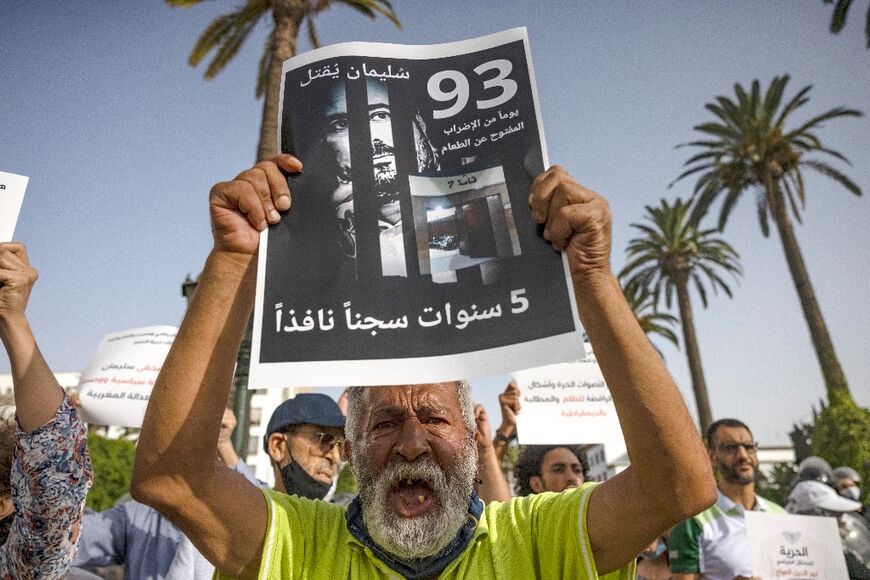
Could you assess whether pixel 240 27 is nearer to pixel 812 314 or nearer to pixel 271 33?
pixel 271 33

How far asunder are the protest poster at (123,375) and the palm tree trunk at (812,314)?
59.2 ft

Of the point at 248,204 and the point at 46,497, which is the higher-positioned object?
the point at 248,204

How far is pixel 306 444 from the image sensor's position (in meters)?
3.84

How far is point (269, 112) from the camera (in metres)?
10.4

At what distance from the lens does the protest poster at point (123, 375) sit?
166 inches

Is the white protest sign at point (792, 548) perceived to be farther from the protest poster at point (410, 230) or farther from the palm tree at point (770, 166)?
the palm tree at point (770, 166)

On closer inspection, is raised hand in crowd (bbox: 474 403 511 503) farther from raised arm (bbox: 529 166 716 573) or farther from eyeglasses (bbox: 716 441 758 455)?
eyeglasses (bbox: 716 441 758 455)

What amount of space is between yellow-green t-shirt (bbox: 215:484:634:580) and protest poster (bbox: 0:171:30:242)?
107 cm

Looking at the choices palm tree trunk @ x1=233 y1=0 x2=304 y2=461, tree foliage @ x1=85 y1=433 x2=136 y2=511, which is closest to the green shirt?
palm tree trunk @ x1=233 y1=0 x2=304 y2=461

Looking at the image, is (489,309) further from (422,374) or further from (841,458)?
(841,458)

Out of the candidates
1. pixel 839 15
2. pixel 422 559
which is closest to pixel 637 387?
pixel 422 559

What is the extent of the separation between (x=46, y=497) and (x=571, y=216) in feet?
5.24

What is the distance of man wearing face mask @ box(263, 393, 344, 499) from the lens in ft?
12.4

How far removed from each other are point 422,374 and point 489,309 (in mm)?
219
